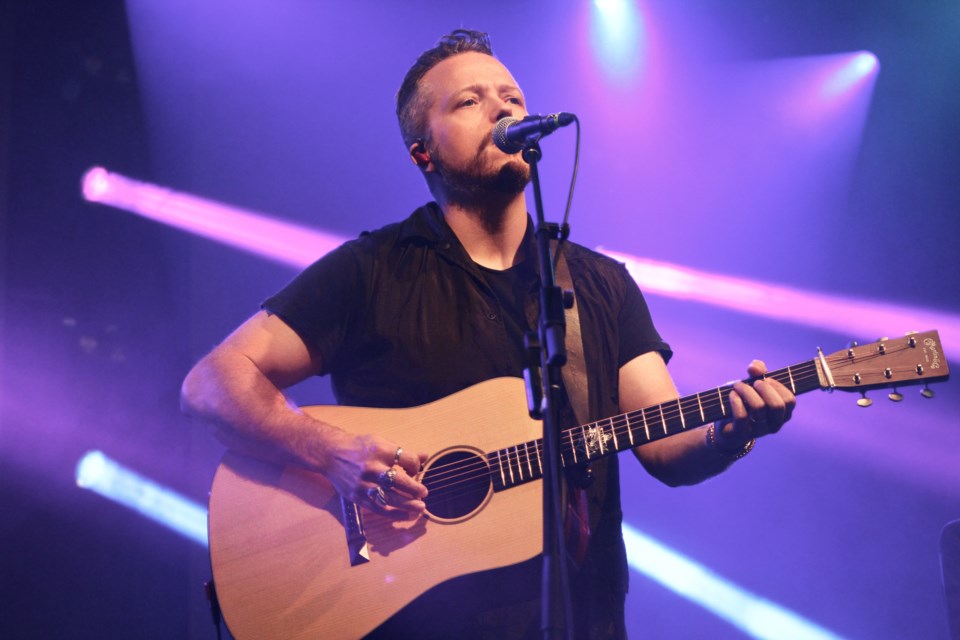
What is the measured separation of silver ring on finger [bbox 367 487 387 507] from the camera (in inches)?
97.5

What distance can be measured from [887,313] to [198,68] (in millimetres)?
5124

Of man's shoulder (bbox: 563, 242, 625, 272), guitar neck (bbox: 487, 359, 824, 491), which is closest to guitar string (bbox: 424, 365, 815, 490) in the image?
guitar neck (bbox: 487, 359, 824, 491)

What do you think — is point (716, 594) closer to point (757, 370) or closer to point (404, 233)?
point (757, 370)

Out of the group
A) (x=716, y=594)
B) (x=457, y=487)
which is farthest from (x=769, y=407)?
(x=716, y=594)

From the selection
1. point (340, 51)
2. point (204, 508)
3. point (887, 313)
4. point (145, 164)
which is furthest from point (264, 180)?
point (887, 313)

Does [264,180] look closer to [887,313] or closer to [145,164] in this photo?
[145,164]

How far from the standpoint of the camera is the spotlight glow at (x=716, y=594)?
494 centimetres

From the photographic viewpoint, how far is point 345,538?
2588 millimetres

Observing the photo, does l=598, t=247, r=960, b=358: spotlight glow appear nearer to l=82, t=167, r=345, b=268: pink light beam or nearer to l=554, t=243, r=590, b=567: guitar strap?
l=82, t=167, r=345, b=268: pink light beam

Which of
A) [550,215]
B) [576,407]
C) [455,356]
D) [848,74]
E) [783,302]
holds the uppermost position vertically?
[848,74]

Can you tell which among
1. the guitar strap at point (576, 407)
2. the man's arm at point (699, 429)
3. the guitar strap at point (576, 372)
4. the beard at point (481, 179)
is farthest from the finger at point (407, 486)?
the beard at point (481, 179)

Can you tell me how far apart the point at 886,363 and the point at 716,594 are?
3085mm

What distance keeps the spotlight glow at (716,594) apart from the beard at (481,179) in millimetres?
2751

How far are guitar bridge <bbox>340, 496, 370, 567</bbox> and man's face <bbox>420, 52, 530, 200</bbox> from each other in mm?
1394
